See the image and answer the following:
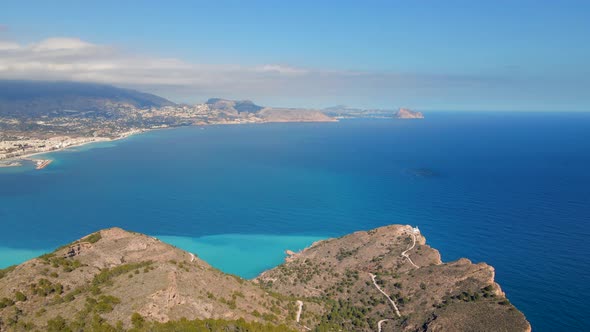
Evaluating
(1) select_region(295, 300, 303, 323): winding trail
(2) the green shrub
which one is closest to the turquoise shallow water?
(1) select_region(295, 300, 303, 323): winding trail

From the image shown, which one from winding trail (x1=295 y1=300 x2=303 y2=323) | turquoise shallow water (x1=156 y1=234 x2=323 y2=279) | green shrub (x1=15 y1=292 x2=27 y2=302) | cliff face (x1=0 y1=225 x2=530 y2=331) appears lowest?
turquoise shallow water (x1=156 y1=234 x2=323 y2=279)

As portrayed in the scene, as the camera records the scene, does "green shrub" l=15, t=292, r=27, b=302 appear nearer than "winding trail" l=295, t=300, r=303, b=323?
Yes

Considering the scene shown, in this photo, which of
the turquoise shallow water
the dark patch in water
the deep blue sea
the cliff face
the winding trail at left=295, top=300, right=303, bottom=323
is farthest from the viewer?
the dark patch in water

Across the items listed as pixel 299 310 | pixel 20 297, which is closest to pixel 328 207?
pixel 299 310

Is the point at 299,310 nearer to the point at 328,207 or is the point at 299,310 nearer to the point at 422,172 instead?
the point at 328,207

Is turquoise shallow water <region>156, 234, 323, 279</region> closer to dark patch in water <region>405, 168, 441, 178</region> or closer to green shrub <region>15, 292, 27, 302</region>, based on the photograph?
green shrub <region>15, 292, 27, 302</region>

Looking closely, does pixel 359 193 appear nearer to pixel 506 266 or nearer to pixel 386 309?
pixel 506 266
